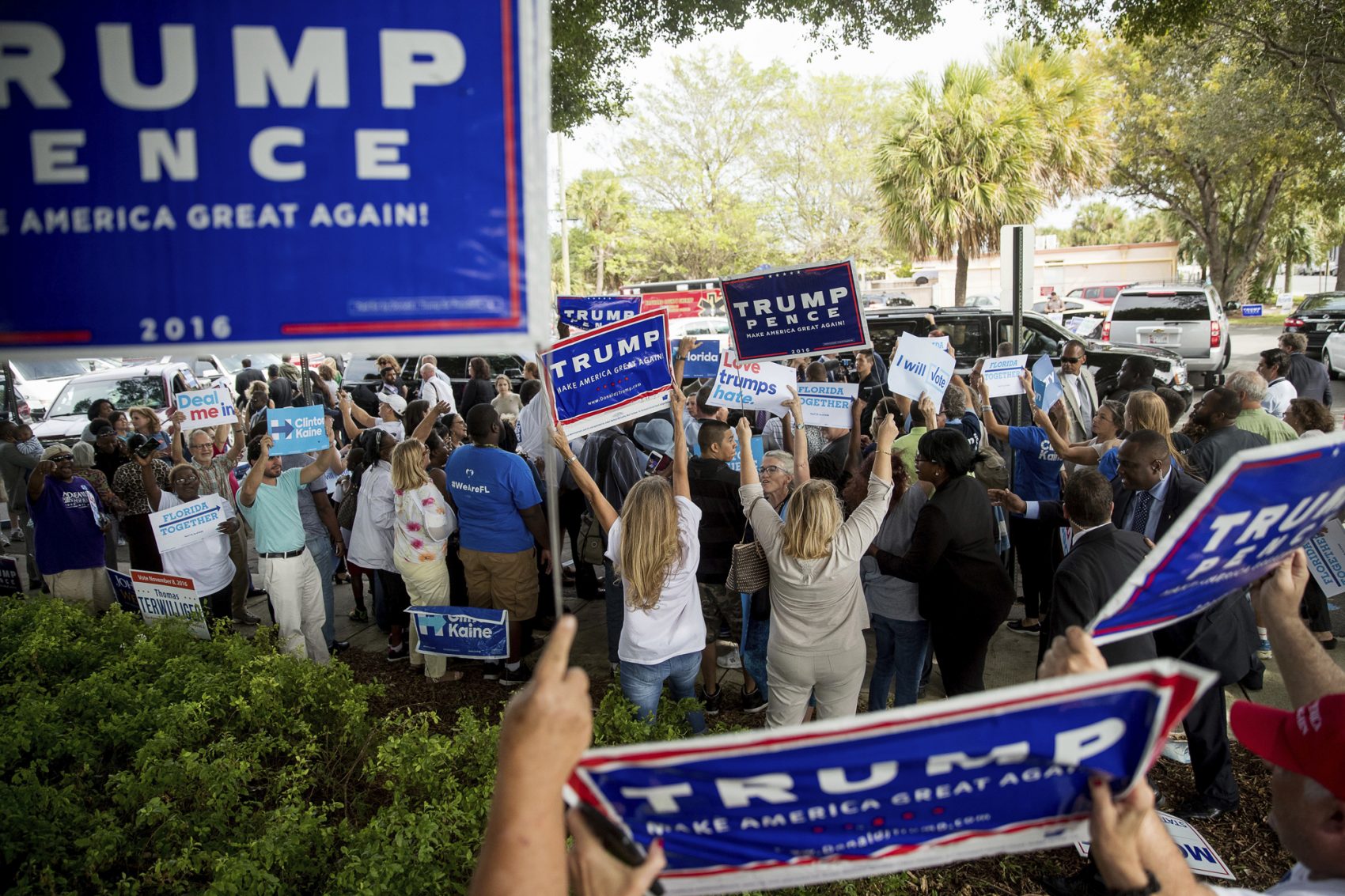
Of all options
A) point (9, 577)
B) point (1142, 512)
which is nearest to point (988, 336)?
point (1142, 512)

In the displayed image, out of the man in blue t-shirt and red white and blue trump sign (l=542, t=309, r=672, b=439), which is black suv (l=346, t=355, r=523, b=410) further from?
red white and blue trump sign (l=542, t=309, r=672, b=439)

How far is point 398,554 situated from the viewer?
250 inches

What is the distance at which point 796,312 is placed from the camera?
24.4ft

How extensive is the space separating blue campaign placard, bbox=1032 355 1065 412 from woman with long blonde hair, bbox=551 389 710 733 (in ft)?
13.5

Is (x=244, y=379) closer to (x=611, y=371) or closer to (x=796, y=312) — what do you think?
(x=796, y=312)

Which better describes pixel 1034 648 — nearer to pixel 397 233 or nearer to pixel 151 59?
pixel 397 233

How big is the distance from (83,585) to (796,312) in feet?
19.8

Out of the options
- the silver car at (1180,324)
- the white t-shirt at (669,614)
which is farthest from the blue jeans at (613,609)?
the silver car at (1180,324)

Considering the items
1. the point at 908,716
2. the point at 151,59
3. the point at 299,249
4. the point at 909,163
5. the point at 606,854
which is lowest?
the point at 606,854

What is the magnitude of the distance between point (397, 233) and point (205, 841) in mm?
2758

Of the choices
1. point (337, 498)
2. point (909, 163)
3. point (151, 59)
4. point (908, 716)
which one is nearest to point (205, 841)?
point (151, 59)

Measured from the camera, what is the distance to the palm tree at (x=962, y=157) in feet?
79.2

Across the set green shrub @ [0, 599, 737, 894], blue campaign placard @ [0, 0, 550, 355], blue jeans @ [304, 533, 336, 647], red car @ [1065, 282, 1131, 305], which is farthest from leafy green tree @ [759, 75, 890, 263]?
blue campaign placard @ [0, 0, 550, 355]

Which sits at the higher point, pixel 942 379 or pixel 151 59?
pixel 151 59
